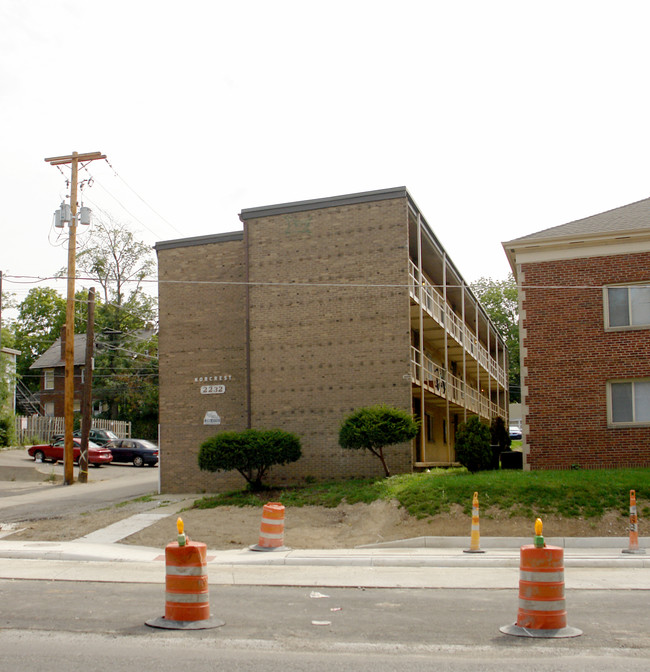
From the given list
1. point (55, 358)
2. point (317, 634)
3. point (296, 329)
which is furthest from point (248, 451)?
point (55, 358)

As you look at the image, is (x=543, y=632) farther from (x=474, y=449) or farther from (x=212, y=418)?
(x=212, y=418)

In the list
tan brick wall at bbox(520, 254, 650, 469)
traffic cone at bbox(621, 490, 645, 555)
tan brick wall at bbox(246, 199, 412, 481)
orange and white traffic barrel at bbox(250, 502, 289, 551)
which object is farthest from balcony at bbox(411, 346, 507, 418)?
traffic cone at bbox(621, 490, 645, 555)

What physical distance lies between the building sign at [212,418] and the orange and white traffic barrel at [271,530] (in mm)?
10825

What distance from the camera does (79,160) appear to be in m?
29.5

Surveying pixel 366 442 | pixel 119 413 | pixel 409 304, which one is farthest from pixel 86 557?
pixel 119 413

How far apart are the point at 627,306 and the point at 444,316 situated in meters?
10.2

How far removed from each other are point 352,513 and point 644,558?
6.81 m

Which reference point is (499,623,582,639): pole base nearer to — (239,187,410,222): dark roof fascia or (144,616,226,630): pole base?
(144,616,226,630): pole base

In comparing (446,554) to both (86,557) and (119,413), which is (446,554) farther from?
(119,413)

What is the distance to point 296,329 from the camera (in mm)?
24719

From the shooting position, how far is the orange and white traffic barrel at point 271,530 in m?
15.0

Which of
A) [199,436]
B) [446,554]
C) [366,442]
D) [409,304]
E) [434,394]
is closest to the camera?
Answer: [446,554]

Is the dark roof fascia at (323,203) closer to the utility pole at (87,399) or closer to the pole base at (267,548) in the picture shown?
the utility pole at (87,399)

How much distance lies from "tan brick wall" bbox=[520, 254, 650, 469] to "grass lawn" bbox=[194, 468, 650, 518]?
4.58 ft
